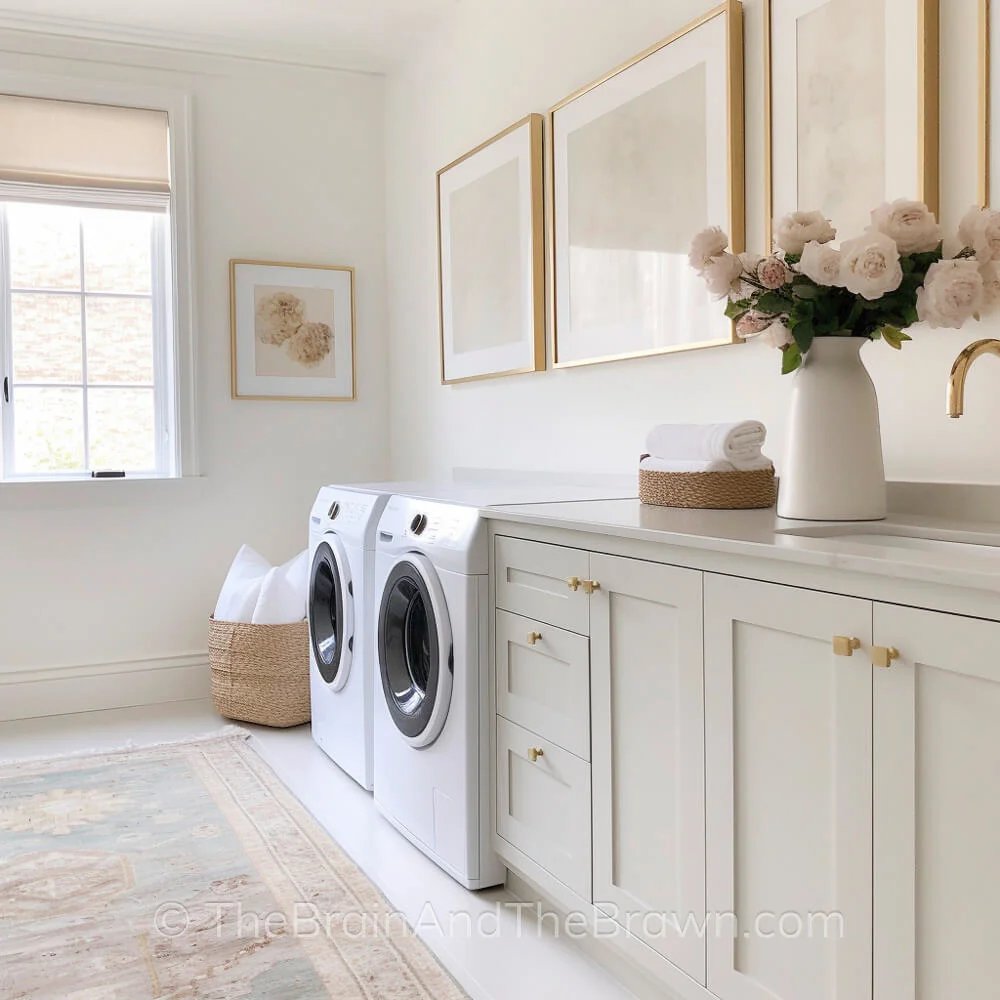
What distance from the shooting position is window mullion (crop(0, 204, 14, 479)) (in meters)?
3.65

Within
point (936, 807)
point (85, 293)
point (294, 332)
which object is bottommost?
point (936, 807)

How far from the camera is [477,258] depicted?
3.39 metres

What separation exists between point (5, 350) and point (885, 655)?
11.4ft

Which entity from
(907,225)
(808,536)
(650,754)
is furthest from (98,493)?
(907,225)

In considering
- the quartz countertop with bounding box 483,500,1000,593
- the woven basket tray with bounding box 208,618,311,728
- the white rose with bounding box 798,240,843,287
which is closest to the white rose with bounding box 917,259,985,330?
the white rose with bounding box 798,240,843,287

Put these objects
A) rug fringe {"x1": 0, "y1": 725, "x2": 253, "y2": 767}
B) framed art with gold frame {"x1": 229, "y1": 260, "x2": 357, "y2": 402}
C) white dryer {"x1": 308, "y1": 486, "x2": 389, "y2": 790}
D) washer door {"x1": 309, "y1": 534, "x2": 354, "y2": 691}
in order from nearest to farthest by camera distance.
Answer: white dryer {"x1": 308, "y1": 486, "x2": 389, "y2": 790}
washer door {"x1": 309, "y1": 534, "x2": 354, "y2": 691}
rug fringe {"x1": 0, "y1": 725, "x2": 253, "y2": 767}
framed art with gold frame {"x1": 229, "y1": 260, "x2": 357, "y2": 402}

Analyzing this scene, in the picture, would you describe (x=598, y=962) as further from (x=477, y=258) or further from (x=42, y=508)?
(x=42, y=508)

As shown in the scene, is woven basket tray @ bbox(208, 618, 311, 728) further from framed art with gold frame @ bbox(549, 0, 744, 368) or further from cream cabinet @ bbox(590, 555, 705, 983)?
cream cabinet @ bbox(590, 555, 705, 983)

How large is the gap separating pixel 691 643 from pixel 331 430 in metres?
2.91

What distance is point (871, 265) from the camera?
145 centimetres

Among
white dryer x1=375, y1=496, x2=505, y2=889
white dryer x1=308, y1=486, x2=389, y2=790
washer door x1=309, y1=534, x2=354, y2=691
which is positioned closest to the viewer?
white dryer x1=375, y1=496, x2=505, y2=889

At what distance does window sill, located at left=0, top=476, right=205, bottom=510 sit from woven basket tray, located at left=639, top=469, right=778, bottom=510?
2.50m

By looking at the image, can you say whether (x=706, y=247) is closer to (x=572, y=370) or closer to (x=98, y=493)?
(x=572, y=370)

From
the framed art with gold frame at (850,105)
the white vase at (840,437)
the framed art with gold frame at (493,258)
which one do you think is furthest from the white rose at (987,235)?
the framed art with gold frame at (493,258)
